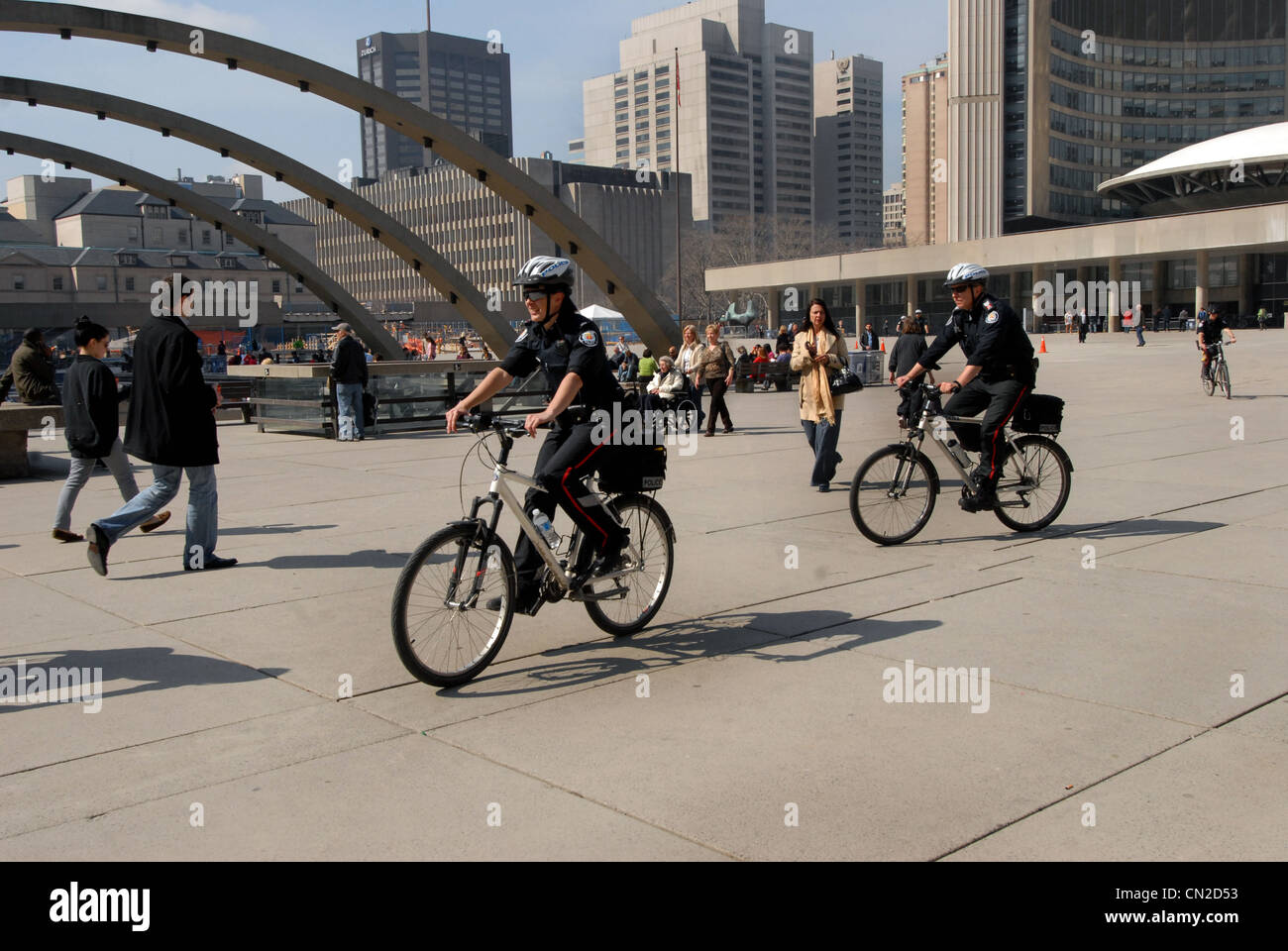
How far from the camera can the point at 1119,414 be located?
18.4 metres

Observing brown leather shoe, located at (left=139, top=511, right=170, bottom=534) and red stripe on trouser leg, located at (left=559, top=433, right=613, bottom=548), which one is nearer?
red stripe on trouser leg, located at (left=559, top=433, right=613, bottom=548)

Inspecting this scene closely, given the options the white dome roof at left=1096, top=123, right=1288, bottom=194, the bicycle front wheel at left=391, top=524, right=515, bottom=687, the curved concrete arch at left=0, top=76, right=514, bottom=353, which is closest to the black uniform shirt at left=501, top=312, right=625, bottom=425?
the bicycle front wheel at left=391, top=524, right=515, bottom=687

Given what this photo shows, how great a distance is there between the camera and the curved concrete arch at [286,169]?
2292 cm

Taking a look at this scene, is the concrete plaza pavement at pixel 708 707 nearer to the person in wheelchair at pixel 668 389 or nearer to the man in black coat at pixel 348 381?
the person in wheelchair at pixel 668 389

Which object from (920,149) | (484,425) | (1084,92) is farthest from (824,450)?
(920,149)

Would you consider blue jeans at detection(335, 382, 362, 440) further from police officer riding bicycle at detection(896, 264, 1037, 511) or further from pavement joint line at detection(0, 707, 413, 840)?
pavement joint line at detection(0, 707, 413, 840)

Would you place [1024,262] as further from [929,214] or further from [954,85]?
[929,214]

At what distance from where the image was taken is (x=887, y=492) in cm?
832

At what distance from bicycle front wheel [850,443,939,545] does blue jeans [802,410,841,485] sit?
2.40 metres

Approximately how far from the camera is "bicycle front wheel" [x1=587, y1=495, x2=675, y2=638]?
593 centimetres

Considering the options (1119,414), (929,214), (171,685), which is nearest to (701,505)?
(171,685)

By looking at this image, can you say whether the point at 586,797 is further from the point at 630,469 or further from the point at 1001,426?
the point at 1001,426

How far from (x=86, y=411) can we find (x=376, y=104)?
48.7 ft

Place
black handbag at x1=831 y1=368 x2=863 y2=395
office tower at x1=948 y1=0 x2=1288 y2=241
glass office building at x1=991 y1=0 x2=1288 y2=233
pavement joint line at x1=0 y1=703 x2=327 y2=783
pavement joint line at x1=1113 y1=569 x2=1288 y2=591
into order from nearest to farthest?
pavement joint line at x1=0 y1=703 x2=327 y2=783
pavement joint line at x1=1113 y1=569 x2=1288 y2=591
black handbag at x1=831 y1=368 x2=863 y2=395
office tower at x1=948 y1=0 x2=1288 y2=241
glass office building at x1=991 y1=0 x2=1288 y2=233
